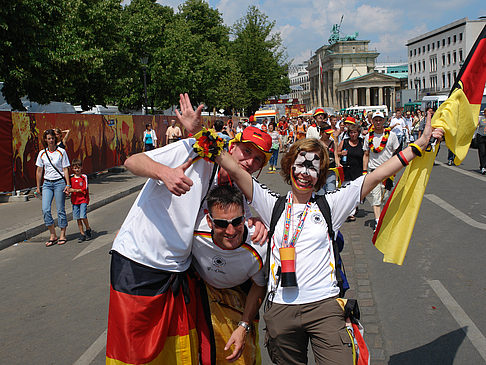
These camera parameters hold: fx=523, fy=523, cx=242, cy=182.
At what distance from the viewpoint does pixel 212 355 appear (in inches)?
120

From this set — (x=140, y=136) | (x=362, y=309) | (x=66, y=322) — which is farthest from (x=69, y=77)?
(x=362, y=309)

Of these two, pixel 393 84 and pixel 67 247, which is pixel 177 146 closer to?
pixel 67 247

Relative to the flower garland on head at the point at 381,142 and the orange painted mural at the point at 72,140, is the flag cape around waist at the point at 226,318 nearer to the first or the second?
the flower garland on head at the point at 381,142

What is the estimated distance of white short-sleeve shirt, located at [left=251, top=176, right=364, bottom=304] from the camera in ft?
9.28

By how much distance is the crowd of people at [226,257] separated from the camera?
2.75 meters

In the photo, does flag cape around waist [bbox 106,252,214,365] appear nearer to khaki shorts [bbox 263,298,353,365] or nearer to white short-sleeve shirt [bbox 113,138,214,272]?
white short-sleeve shirt [bbox 113,138,214,272]

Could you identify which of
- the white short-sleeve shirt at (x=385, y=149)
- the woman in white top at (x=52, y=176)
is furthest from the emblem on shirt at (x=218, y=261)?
the white short-sleeve shirt at (x=385, y=149)

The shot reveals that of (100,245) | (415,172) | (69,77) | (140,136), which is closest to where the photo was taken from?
(415,172)

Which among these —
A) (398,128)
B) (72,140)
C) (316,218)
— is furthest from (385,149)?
(72,140)

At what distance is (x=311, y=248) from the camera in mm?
2846

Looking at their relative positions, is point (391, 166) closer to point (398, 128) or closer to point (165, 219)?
point (165, 219)

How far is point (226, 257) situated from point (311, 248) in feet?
1.54

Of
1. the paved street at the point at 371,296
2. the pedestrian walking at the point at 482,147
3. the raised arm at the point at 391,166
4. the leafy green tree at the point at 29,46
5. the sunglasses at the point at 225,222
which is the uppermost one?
the leafy green tree at the point at 29,46

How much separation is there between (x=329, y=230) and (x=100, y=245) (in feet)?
21.1
